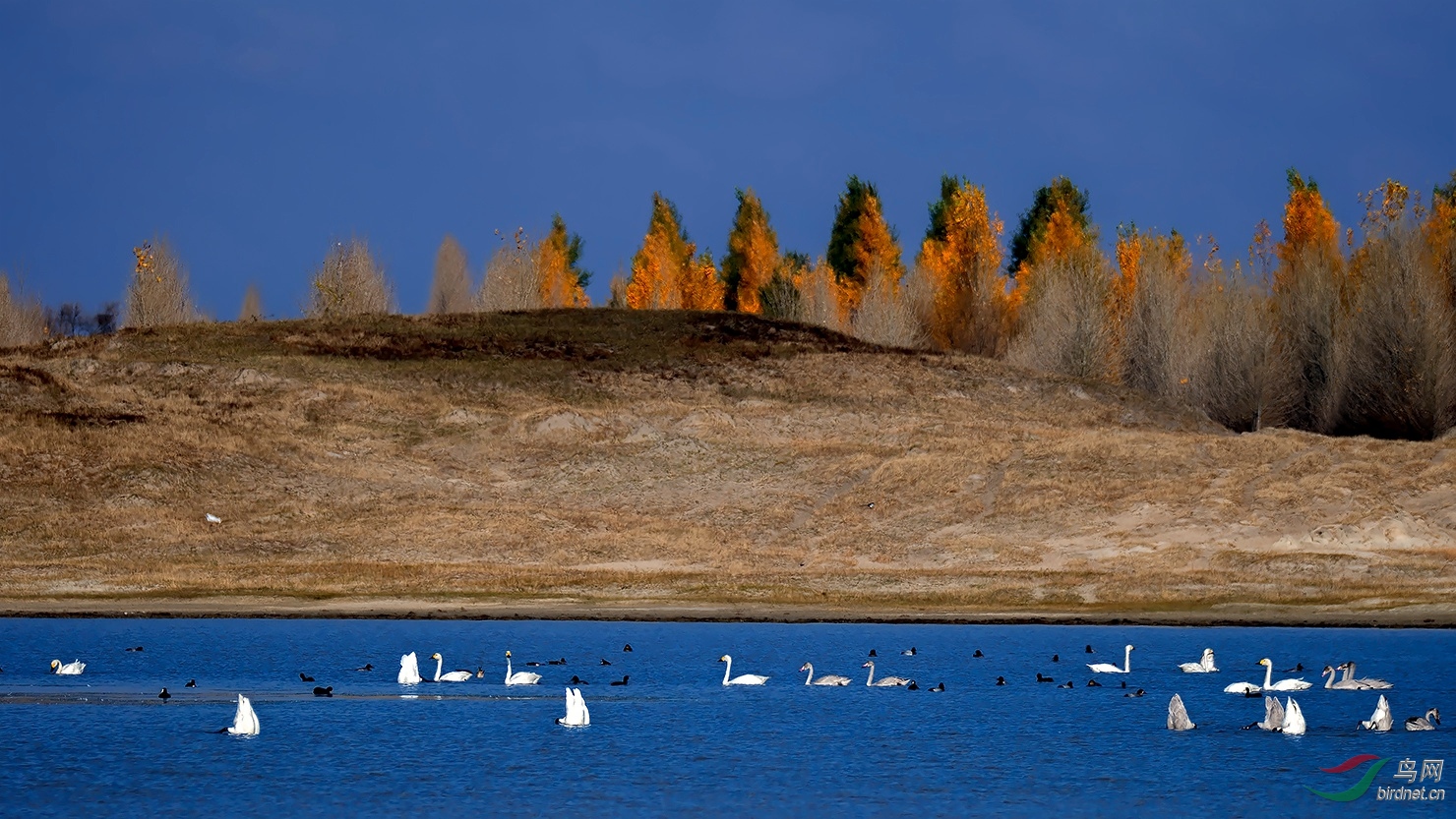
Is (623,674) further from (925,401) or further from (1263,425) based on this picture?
(1263,425)

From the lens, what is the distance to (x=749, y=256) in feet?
430

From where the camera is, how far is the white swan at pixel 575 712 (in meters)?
26.5

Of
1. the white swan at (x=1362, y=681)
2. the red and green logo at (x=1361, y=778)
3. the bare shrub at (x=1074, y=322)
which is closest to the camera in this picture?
the red and green logo at (x=1361, y=778)

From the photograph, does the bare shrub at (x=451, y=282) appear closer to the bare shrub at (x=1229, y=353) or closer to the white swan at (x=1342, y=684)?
the bare shrub at (x=1229, y=353)

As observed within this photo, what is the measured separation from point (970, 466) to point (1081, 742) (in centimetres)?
4119

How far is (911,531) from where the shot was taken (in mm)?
60250

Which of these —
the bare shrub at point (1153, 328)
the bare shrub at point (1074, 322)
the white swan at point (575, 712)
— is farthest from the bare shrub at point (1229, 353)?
the white swan at point (575, 712)

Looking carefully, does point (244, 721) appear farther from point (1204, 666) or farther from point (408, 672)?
→ point (1204, 666)

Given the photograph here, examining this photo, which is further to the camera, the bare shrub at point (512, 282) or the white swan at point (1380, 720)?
the bare shrub at point (512, 282)

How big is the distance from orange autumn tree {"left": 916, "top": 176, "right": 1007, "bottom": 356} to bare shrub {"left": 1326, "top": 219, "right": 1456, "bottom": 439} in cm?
2929

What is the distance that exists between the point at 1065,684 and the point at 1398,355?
5717 cm

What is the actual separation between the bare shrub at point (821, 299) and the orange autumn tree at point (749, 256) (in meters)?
7.68

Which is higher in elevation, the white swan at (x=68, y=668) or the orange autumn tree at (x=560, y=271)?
the orange autumn tree at (x=560, y=271)

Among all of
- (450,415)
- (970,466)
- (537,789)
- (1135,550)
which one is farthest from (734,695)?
(450,415)
